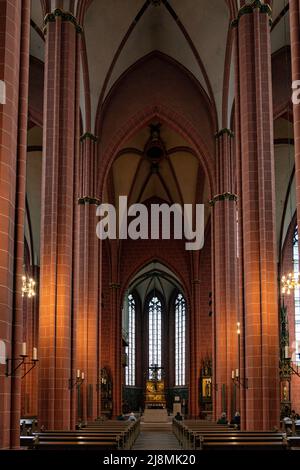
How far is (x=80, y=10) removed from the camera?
71.5ft

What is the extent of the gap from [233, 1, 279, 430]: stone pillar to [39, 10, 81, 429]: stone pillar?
15.9 feet

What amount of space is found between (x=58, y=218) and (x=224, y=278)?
10530 mm

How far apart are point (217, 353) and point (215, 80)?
Result: 11.3 m

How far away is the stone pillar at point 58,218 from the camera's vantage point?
1894 centimetres

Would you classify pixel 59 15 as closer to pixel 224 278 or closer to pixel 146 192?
pixel 224 278

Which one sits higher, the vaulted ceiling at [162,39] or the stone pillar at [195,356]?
the vaulted ceiling at [162,39]

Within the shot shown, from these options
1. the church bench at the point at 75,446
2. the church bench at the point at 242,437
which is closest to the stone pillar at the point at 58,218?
the church bench at the point at 242,437

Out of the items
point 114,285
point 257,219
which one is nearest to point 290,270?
point 114,285

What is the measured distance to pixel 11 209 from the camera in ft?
37.9

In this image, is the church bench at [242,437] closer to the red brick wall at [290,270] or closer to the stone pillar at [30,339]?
the red brick wall at [290,270]

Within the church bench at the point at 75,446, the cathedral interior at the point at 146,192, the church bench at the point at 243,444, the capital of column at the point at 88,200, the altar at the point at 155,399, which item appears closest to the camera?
the church bench at the point at 243,444

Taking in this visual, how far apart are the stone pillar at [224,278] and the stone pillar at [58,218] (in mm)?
9420

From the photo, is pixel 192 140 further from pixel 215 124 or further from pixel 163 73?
pixel 163 73

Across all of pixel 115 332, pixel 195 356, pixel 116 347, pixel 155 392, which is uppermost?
pixel 115 332
